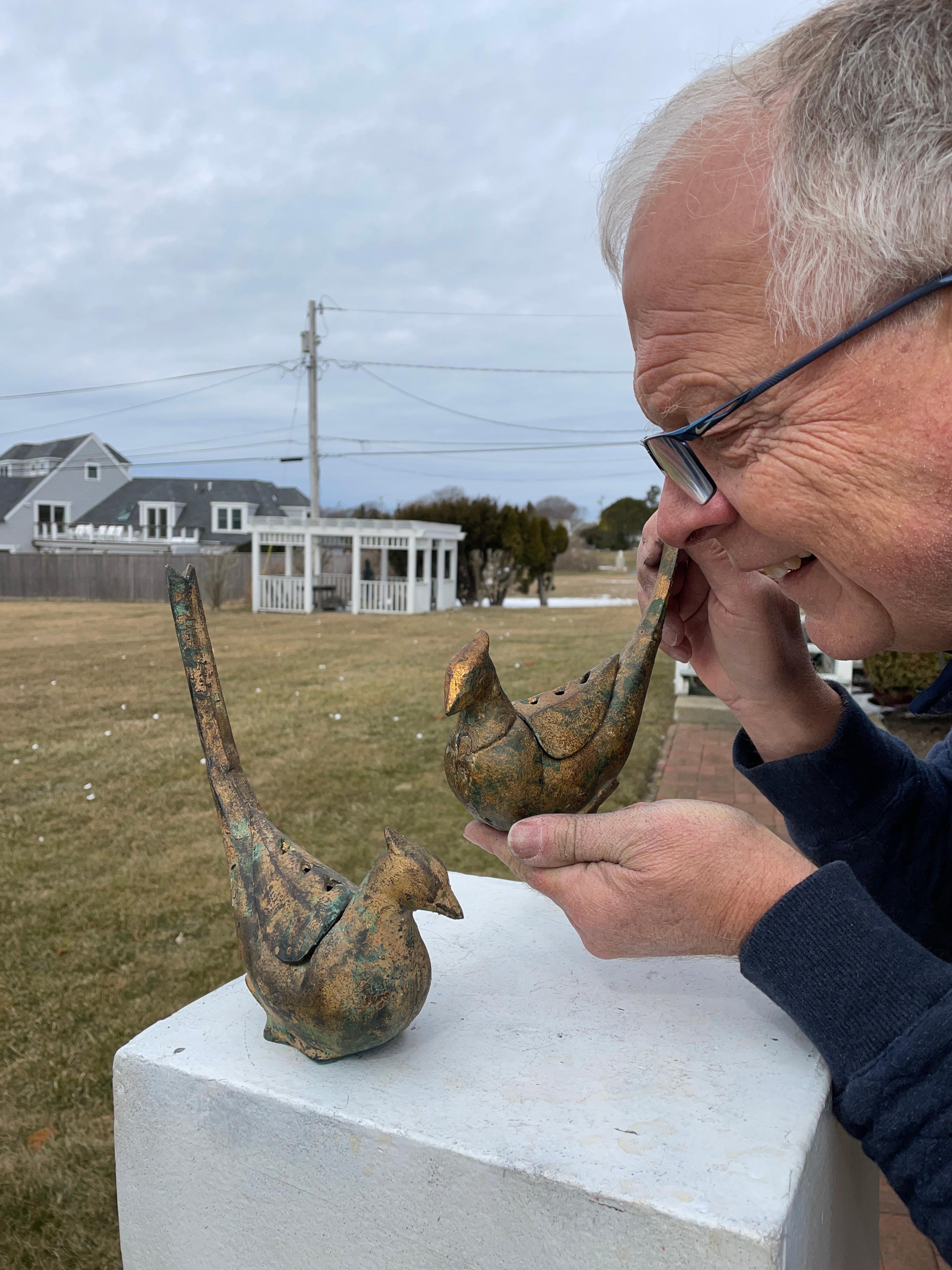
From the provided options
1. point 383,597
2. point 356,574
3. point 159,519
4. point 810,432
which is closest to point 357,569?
point 356,574

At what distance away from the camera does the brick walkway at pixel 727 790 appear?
2.23 metres

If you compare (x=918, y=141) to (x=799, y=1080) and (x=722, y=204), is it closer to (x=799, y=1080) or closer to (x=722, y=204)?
(x=722, y=204)

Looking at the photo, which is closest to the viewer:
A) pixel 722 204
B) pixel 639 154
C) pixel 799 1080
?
pixel 722 204

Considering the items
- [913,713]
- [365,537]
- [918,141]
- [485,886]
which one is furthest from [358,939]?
[365,537]

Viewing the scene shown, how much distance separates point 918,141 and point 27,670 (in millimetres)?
11938

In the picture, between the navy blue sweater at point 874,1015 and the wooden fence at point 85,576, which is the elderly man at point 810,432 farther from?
the wooden fence at point 85,576

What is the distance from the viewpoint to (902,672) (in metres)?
7.02

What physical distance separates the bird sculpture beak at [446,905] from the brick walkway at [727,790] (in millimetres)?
1485

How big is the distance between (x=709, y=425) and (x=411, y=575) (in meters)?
19.1

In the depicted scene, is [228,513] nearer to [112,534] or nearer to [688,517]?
[112,534]

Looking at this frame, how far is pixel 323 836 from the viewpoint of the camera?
5.01 metres

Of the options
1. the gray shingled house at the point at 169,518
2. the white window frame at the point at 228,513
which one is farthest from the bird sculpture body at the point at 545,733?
the white window frame at the point at 228,513

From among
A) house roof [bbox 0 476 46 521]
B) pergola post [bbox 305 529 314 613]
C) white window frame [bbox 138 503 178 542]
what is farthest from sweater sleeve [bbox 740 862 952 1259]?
house roof [bbox 0 476 46 521]

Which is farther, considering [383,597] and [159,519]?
[159,519]
